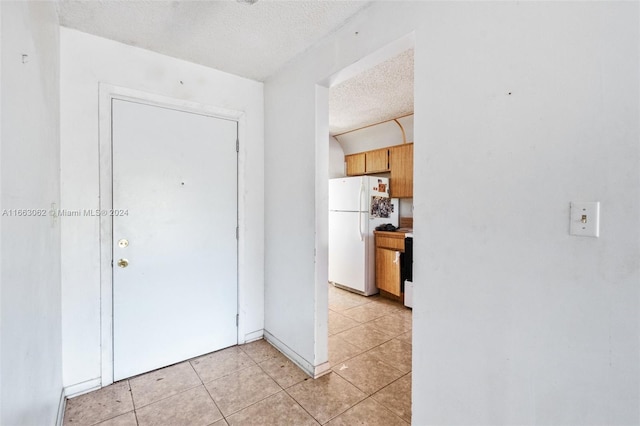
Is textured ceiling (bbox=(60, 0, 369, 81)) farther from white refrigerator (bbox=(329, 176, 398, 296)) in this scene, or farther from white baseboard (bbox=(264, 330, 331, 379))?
white baseboard (bbox=(264, 330, 331, 379))

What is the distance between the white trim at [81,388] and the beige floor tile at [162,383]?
21 cm

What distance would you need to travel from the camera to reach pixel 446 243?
4.51 feet

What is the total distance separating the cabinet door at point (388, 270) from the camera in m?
3.87

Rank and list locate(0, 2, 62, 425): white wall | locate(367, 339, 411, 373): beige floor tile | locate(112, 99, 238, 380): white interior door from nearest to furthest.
→ locate(0, 2, 62, 425): white wall → locate(112, 99, 238, 380): white interior door → locate(367, 339, 411, 373): beige floor tile

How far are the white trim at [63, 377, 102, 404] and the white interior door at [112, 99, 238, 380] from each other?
0.38 ft

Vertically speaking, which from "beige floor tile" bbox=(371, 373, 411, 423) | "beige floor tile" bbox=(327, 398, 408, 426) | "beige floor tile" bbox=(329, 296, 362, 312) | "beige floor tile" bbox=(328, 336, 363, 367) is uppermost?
"beige floor tile" bbox=(329, 296, 362, 312)

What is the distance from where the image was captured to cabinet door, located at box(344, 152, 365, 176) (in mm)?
4781

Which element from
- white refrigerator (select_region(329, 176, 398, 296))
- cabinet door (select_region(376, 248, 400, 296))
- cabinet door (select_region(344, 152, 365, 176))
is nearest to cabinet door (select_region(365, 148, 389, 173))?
cabinet door (select_region(344, 152, 365, 176))

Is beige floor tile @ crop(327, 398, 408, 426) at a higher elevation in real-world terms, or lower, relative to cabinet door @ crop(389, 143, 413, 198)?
lower

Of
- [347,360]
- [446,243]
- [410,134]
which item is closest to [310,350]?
[347,360]

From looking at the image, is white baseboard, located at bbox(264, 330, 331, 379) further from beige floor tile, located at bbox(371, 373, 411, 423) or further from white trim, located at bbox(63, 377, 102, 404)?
white trim, located at bbox(63, 377, 102, 404)

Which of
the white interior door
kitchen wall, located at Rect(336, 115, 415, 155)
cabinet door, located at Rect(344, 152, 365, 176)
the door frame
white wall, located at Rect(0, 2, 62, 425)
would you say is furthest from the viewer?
cabinet door, located at Rect(344, 152, 365, 176)

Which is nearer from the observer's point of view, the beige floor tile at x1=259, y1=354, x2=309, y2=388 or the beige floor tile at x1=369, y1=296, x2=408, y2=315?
the beige floor tile at x1=259, y1=354, x2=309, y2=388

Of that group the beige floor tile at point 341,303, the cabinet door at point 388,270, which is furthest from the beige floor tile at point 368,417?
the cabinet door at point 388,270
